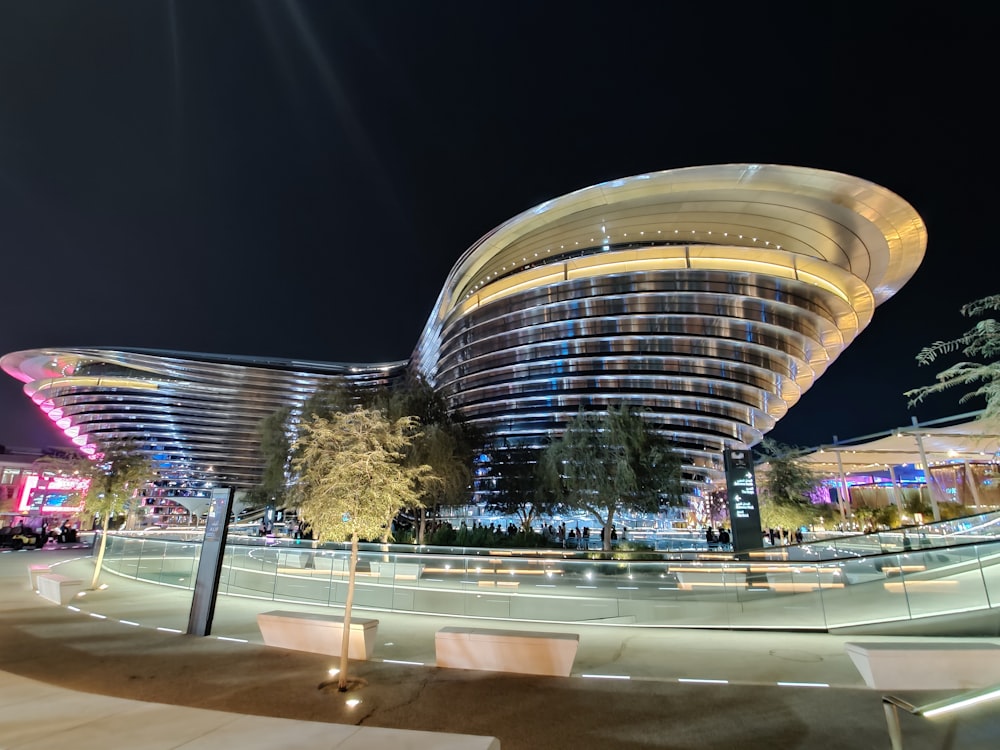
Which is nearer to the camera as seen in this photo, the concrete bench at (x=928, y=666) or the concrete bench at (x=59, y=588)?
the concrete bench at (x=928, y=666)

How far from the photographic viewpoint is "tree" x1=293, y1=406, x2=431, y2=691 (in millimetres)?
7520

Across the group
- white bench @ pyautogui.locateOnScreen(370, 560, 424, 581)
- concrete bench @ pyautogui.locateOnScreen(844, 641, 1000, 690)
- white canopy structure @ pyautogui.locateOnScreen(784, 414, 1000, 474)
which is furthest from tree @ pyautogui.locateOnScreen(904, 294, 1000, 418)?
white canopy structure @ pyautogui.locateOnScreen(784, 414, 1000, 474)

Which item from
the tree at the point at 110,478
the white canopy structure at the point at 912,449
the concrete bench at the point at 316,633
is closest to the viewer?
the concrete bench at the point at 316,633

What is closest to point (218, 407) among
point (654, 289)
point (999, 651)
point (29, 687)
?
point (654, 289)

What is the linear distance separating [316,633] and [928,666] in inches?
343

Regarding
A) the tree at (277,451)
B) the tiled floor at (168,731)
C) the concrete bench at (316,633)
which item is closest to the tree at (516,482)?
the tree at (277,451)

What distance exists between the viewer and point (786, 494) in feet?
95.1

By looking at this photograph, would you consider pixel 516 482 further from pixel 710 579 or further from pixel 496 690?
pixel 496 690

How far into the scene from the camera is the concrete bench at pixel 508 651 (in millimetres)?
6762

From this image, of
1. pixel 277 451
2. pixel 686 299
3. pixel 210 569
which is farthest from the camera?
pixel 686 299

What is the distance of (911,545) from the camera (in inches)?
568

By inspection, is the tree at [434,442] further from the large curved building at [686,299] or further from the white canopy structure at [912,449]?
the white canopy structure at [912,449]

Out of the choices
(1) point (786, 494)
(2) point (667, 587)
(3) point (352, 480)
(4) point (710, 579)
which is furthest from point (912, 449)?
(3) point (352, 480)

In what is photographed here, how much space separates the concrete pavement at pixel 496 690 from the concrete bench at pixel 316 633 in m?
0.20
